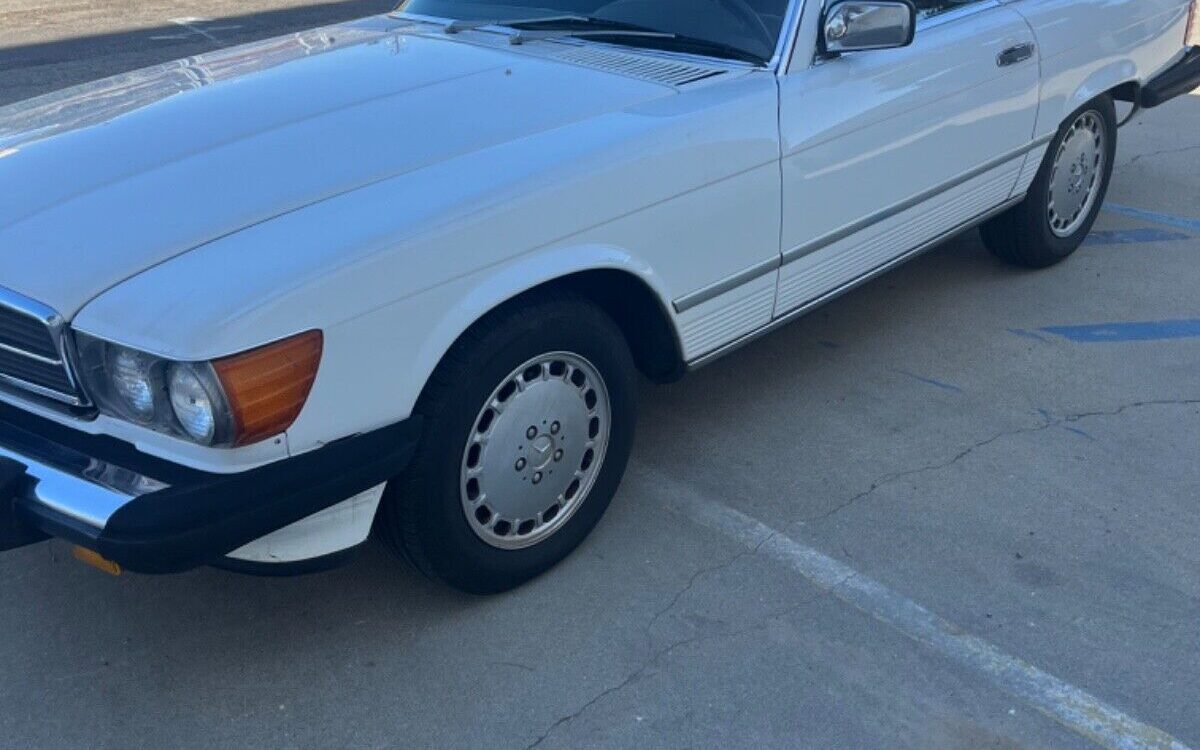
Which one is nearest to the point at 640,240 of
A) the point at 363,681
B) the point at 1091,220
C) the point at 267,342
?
the point at 267,342

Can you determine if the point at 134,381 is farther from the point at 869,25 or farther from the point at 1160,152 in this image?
the point at 1160,152

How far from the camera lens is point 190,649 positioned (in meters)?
3.22

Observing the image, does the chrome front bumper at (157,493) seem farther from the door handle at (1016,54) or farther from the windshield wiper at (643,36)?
the door handle at (1016,54)

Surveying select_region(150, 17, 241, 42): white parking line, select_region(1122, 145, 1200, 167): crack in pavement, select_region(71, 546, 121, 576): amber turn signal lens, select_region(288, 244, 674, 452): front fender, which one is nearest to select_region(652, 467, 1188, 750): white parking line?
select_region(288, 244, 674, 452): front fender

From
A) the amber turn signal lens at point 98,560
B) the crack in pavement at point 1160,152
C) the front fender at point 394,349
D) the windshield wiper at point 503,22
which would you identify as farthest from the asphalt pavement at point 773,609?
the crack in pavement at point 1160,152

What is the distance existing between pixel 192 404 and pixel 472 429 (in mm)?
723

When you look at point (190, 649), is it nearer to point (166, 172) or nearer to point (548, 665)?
point (548, 665)

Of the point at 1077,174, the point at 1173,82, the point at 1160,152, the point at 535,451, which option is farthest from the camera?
the point at 1160,152

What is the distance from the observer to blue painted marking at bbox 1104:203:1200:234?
616cm

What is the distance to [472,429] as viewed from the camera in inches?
121

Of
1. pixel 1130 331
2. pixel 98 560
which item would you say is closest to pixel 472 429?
pixel 98 560

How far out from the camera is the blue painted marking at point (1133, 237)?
5957 millimetres

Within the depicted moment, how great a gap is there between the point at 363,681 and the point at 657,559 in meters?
0.91

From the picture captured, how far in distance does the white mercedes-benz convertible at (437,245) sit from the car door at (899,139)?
1 cm
